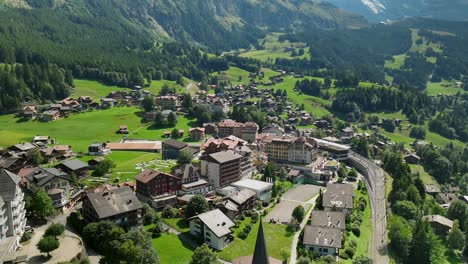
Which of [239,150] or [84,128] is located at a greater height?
[239,150]

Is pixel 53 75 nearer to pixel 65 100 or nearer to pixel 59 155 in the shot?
pixel 65 100

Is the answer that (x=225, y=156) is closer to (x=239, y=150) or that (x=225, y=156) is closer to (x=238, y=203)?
(x=239, y=150)

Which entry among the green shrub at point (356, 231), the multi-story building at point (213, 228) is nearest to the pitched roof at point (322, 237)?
the green shrub at point (356, 231)

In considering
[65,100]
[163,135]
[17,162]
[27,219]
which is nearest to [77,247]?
[27,219]

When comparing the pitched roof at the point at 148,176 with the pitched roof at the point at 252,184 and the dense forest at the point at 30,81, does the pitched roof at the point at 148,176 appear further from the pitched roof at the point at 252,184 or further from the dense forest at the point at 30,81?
the dense forest at the point at 30,81

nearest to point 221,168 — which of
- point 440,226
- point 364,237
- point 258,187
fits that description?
point 258,187

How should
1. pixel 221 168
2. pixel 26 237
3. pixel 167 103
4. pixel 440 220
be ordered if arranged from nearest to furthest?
pixel 26 237 → pixel 440 220 → pixel 221 168 → pixel 167 103

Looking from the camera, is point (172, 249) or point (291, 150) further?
point (291, 150)
